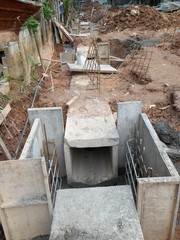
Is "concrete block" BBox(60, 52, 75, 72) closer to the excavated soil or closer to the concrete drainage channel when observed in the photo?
the concrete drainage channel

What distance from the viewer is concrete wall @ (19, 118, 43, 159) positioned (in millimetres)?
4352

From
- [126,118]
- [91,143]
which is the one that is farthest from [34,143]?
[126,118]

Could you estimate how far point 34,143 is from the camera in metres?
4.87

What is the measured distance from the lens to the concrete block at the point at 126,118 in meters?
5.70

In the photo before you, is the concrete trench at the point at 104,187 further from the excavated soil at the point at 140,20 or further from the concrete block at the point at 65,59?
the excavated soil at the point at 140,20

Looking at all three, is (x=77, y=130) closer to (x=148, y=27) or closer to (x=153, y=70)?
(x=153, y=70)

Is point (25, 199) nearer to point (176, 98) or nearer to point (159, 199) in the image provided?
point (159, 199)

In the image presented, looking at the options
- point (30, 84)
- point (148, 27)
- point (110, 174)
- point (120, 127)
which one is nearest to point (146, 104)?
point (120, 127)

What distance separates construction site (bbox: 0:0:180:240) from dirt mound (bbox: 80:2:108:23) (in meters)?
18.5

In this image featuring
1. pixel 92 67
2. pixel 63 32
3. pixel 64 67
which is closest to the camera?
pixel 92 67

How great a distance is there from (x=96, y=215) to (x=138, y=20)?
823 inches

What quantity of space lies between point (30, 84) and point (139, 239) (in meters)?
7.05

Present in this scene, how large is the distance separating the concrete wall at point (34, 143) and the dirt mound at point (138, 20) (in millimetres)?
17048

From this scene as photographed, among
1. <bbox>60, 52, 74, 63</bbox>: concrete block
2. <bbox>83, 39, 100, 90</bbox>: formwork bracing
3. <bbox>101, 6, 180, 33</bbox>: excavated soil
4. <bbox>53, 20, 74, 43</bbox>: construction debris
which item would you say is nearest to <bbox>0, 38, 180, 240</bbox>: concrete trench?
<bbox>83, 39, 100, 90</bbox>: formwork bracing
